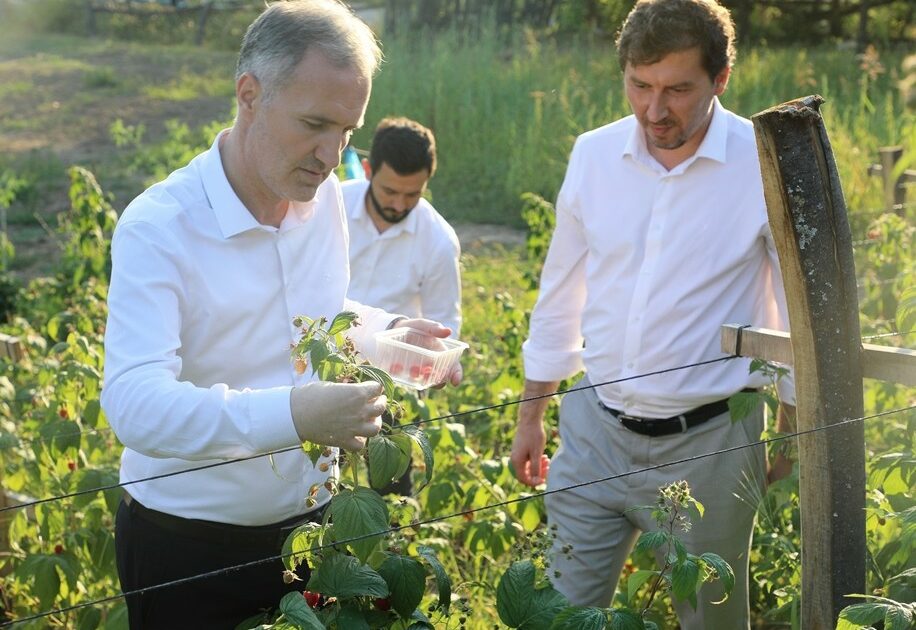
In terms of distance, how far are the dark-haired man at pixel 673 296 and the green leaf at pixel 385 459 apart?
814mm

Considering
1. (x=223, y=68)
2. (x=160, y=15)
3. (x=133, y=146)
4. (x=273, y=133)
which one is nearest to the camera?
(x=273, y=133)

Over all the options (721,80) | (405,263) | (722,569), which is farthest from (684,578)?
(405,263)

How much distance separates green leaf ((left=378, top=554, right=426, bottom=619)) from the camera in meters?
1.92

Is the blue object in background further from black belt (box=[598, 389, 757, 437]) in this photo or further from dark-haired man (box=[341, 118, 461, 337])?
black belt (box=[598, 389, 757, 437])

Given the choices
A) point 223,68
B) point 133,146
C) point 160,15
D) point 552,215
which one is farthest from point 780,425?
point 160,15

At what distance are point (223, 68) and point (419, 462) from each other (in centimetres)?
1487

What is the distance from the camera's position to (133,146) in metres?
12.2

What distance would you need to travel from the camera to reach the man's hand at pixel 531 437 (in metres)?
2.99

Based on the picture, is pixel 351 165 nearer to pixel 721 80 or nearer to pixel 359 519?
pixel 721 80

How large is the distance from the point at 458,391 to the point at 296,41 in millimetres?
2777

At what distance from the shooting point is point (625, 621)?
74.7 inches

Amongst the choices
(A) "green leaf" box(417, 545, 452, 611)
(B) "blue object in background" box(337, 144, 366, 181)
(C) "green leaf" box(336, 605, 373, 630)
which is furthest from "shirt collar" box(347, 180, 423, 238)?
(C) "green leaf" box(336, 605, 373, 630)

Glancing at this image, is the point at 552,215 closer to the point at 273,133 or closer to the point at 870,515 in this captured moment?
the point at 870,515

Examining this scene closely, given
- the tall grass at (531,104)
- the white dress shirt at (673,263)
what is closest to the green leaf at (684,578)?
the white dress shirt at (673,263)
